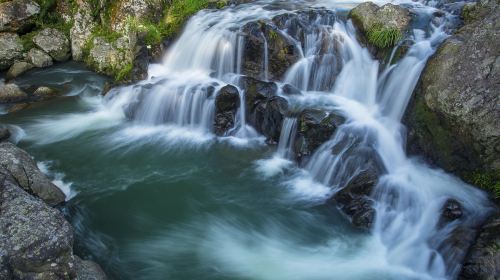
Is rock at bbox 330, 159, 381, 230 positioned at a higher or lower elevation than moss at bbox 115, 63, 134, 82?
lower

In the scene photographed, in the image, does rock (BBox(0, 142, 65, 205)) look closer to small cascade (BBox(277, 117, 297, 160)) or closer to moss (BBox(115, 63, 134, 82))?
small cascade (BBox(277, 117, 297, 160))

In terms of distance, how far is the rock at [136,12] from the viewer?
13438 millimetres

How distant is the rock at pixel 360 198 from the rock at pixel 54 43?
10516mm

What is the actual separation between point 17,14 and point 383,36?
11.5 metres

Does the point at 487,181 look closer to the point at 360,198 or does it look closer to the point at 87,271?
the point at 360,198

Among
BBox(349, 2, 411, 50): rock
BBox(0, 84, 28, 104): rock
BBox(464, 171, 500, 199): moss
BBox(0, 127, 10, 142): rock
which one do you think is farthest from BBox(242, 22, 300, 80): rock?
BBox(0, 84, 28, 104): rock

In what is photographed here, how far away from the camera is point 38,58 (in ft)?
44.9

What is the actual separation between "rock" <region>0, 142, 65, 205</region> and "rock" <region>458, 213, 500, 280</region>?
667cm

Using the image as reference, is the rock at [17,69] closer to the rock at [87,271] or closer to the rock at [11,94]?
the rock at [11,94]

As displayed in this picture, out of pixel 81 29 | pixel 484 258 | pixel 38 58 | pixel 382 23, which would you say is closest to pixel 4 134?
pixel 38 58

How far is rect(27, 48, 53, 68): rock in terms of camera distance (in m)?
13.7

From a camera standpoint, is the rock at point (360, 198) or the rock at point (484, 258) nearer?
the rock at point (484, 258)

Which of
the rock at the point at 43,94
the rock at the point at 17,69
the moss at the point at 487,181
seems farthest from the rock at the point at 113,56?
A: the moss at the point at 487,181

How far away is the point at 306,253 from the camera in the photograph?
7.14 metres
